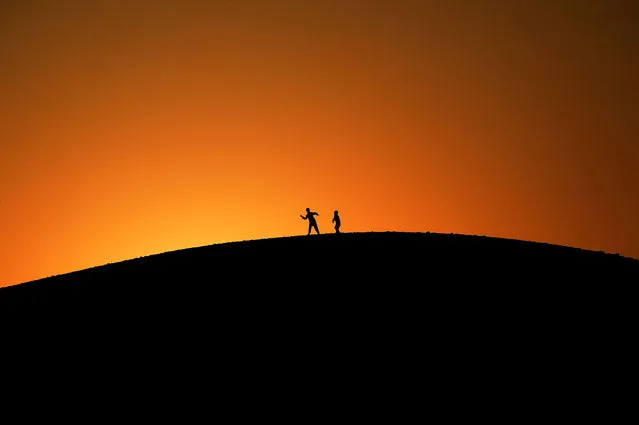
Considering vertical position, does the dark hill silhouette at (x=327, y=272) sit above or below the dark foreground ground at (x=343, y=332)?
above

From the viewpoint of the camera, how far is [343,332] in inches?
647

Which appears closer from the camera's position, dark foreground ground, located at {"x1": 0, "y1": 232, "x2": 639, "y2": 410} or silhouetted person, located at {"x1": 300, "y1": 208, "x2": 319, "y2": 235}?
dark foreground ground, located at {"x1": 0, "y1": 232, "x2": 639, "y2": 410}

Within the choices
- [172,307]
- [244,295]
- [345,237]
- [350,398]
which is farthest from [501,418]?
[345,237]

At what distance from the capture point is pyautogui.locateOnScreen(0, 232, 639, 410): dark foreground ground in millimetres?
13867

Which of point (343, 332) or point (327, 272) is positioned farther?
point (327, 272)

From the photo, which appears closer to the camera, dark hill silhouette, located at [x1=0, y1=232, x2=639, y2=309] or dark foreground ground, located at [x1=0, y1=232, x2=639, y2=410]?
dark foreground ground, located at [x1=0, y1=232, x2=639, y2=410]

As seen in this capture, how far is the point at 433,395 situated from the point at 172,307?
8.61 m

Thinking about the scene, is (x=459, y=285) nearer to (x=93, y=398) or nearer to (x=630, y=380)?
(x=630, y=380)

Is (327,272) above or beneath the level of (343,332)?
above

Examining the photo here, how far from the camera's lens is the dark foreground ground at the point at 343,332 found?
13867 mm

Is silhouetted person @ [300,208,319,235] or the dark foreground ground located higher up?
silhouetted person @ [300,208,319,235]

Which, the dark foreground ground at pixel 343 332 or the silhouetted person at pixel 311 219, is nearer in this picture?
the dark foreground ground at pixel 343 332

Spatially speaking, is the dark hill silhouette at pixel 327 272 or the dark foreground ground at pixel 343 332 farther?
the dark hill silhouette at pixel 327 272

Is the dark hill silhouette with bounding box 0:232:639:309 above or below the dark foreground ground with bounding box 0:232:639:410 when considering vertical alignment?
above
